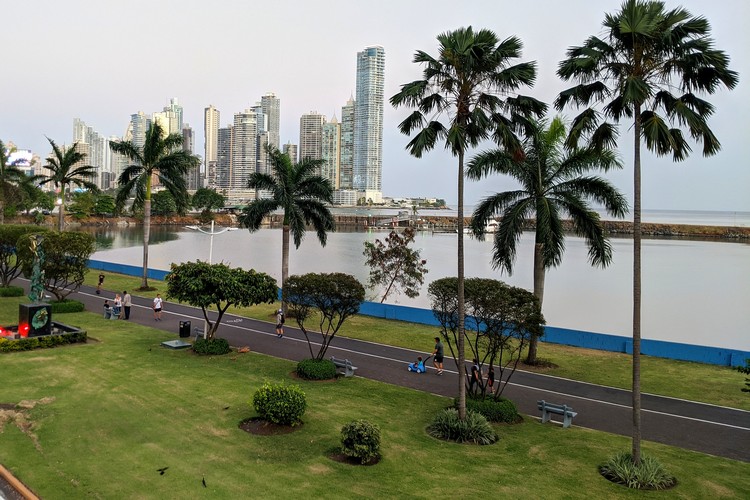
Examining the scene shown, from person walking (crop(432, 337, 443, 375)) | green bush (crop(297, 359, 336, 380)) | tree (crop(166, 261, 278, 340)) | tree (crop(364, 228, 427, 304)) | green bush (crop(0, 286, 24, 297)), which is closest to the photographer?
green bush (crop(297, 359, 336, 380))

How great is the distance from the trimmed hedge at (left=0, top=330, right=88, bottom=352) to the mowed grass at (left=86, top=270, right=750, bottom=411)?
34.1 ft

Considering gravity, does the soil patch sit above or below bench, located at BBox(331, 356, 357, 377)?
below

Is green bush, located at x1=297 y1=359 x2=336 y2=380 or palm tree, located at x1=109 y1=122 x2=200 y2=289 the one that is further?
palm tree, located at x1=109 y1=122 x2=200 y2=289

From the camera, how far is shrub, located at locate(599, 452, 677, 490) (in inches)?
470

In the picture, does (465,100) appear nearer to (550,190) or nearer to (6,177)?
(550,190)

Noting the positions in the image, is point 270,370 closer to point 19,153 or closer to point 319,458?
point 319,458

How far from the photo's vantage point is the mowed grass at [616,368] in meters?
19.7

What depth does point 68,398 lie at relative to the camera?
16.4m

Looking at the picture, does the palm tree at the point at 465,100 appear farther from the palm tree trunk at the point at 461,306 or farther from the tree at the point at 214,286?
the tree at the point at 214,286

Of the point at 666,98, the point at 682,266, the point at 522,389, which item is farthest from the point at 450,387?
the point at 682,266

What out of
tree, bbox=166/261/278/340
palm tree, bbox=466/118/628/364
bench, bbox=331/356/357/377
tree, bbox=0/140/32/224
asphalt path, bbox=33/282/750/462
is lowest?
asphalt path, bbox=33/282/750/462

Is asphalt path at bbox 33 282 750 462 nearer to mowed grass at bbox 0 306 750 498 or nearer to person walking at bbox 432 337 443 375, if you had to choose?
person walking at bbox 432 337 443 375

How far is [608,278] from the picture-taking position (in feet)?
234

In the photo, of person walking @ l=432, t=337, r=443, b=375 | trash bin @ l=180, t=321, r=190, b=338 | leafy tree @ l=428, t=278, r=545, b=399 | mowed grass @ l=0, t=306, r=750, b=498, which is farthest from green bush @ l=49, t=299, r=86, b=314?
leafy tree @ l=428, t=278, r=545, b=399
